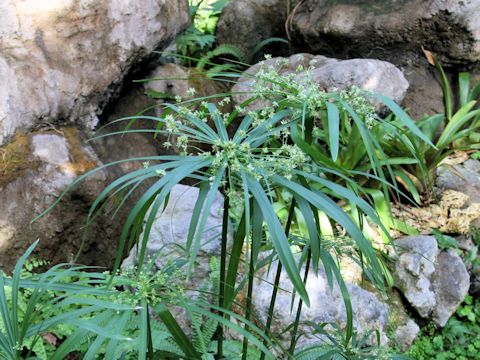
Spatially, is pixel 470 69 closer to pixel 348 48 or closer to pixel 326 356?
→ pixel 348 48

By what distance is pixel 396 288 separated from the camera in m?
3.23

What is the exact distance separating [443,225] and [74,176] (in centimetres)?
251

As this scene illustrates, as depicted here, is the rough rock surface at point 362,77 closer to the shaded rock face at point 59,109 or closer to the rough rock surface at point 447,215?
the rough rock surface at point 447,215

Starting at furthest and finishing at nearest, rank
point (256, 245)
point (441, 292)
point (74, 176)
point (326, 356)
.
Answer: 1. point (441, 292)
2. point (74, 176)
3. point (326, 356)
4. point (256, 245)

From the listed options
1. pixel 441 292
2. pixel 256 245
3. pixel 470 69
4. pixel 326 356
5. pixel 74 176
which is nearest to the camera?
pixel 256 245

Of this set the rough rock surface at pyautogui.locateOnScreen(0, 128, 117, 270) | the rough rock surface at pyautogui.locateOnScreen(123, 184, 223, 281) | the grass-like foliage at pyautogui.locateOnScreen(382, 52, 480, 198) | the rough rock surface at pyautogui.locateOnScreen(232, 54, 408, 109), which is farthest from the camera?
the rough rock surface at pyautogui.locateOnScreen(232, 54, 408, 109)

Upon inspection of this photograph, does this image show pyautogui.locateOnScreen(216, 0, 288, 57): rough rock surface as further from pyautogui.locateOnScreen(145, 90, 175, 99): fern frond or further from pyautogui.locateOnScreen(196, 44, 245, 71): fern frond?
pyautogui.locateOnScreen(145, 90, 175, 99): fern frond

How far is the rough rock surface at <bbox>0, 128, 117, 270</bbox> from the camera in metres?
2.95

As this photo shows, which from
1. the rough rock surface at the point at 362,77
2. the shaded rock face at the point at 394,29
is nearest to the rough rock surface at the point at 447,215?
the rough rock surface at the point at 362,77

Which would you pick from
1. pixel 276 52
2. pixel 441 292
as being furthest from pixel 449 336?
pixel 276 52

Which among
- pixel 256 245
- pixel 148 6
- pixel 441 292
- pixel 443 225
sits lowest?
pixel 441 292

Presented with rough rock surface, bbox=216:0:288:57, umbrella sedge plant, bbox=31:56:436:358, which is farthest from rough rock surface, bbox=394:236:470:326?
rough rock surface, bbox=216:0:288:57

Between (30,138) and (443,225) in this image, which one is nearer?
(30,138)

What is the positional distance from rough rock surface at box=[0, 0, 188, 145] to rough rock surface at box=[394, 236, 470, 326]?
228 cm
